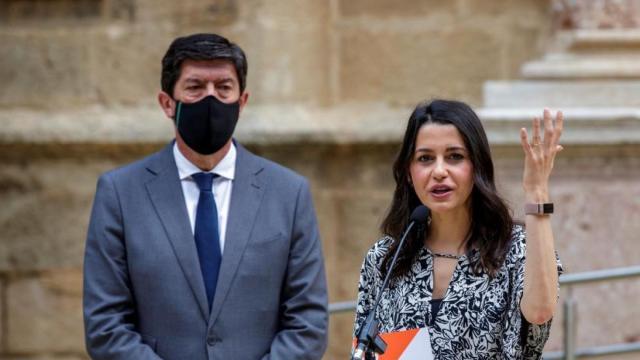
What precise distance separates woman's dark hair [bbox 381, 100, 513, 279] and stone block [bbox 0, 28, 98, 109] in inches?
159

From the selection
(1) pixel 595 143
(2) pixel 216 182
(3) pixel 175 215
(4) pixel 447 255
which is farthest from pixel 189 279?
(1) pixel 595 143

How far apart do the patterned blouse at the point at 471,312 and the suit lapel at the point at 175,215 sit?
2.46ft

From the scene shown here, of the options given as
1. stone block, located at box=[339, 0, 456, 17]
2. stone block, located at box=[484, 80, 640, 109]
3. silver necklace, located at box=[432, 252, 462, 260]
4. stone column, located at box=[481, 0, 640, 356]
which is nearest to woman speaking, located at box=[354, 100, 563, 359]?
silver necklace, located at box=[432, 252, 462, 260]

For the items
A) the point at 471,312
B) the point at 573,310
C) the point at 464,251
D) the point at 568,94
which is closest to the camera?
the point at 471,312

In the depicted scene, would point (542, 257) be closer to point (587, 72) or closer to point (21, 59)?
point (587, 72)

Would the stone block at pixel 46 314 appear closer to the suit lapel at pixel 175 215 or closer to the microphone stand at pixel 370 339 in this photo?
the suit lapel at pixel 175 215

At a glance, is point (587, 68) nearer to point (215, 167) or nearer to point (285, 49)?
point (285, 49)

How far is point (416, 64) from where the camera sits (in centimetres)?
783

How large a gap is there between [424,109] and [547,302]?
0.71 metres

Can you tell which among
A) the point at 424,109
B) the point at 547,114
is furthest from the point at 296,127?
the point at 547,114

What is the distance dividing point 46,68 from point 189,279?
12.0 feet

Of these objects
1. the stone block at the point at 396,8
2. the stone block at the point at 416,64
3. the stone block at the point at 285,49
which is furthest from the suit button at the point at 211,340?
the stone block at the point at 396,8

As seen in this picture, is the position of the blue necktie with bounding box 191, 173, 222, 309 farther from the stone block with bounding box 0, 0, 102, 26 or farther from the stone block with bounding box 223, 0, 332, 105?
the stone block with bounding box 0, 0, 102, 26

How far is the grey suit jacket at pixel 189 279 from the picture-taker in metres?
4.52
